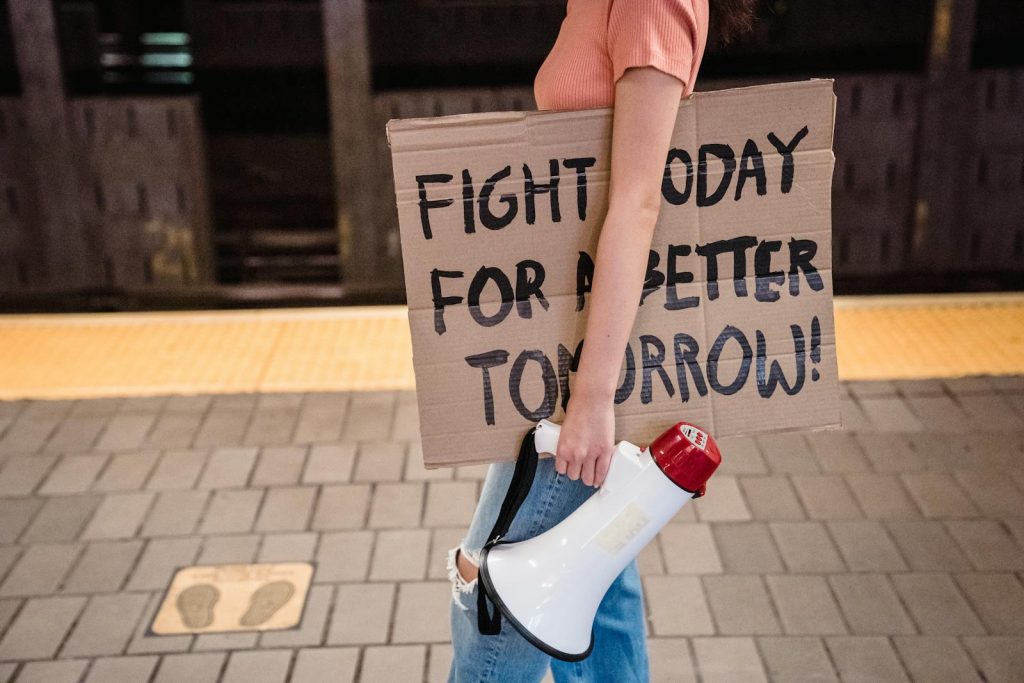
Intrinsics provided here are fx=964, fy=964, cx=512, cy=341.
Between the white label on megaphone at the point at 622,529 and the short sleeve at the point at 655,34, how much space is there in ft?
2.16

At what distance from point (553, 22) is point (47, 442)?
10.3 ft

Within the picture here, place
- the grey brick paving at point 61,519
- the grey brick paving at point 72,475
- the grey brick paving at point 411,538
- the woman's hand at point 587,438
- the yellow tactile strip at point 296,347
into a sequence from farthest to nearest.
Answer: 1. the yellow tactile strip at point 296,347
2. the grey brick paving at point 72,475
3. the grey brick paving at point 61,519
4. the grey brick paving at point 411,538
5. the woman's hand at point 587,438

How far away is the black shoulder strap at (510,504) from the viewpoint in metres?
1.57

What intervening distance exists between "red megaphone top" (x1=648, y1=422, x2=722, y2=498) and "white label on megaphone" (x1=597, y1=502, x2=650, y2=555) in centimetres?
8

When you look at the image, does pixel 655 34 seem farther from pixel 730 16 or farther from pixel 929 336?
pixel 929 336

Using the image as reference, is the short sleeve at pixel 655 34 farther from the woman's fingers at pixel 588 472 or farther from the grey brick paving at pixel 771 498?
the grey brick paving at pixel 771 498

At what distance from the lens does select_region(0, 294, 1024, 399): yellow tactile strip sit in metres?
3.99

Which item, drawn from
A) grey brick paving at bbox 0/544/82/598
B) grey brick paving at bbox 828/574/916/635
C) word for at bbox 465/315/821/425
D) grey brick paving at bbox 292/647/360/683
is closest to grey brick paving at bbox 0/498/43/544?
grey brick paving at bbox 0/544/82/598

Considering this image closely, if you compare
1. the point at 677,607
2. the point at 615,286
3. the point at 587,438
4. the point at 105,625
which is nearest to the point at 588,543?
the point at 587,438

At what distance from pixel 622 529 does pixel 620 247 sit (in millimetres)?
452

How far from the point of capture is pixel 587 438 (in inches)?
58.7

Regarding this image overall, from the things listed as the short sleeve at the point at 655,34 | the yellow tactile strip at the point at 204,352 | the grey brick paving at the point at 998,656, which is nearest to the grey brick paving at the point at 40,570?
the yellow tactile strip at the point at 204,352

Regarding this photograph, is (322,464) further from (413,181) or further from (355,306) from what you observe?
(413,181)

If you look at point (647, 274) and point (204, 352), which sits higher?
point (647, 274)
